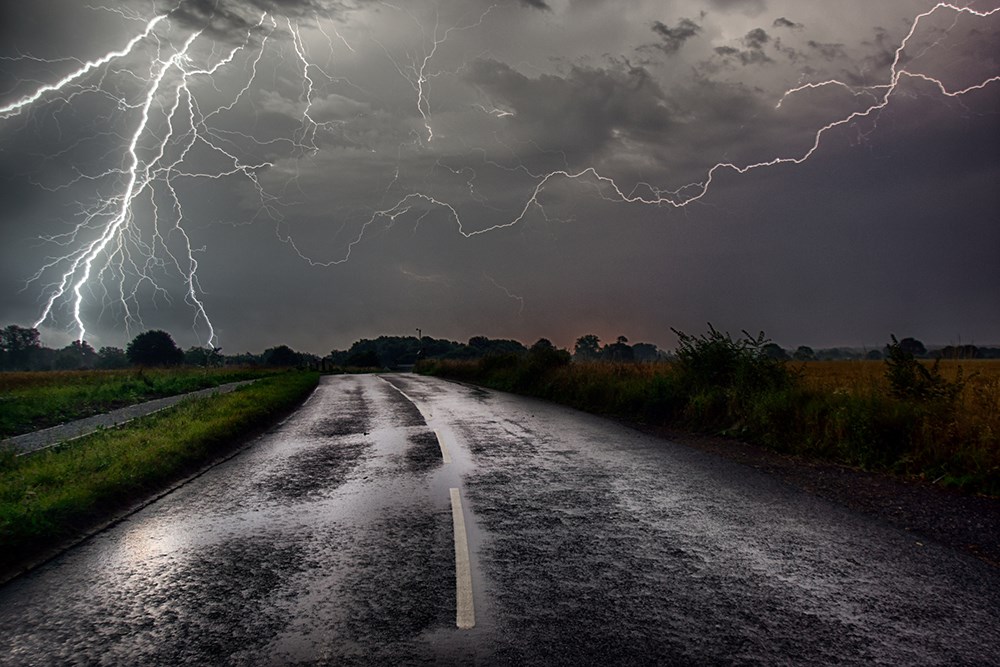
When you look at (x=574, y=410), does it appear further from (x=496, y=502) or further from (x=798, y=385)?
(x=496, y=502)

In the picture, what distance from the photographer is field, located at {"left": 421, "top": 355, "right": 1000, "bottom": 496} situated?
8.40 meters

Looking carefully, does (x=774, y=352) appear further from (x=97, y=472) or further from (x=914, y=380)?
(x=97, y=472)

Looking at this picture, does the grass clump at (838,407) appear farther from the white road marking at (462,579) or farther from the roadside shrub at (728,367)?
the white road marking at (462,579)

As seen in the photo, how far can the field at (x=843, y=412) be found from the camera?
8.40 m

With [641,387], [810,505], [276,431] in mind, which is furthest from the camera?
[641,387]

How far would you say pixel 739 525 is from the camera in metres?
6.13

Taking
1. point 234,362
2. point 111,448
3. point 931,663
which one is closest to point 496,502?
point 931,663

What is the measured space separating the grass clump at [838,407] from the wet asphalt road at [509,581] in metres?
2.44

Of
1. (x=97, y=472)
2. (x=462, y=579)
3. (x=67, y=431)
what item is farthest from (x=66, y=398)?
(x=462, y=579)

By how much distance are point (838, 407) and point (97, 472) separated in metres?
11.6

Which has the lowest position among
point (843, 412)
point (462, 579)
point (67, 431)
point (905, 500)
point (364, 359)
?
point (67, 431)

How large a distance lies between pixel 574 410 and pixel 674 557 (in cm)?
1371

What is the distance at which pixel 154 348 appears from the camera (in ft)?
274

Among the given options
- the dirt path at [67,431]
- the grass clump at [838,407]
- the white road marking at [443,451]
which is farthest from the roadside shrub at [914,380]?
the dirt path at [67,431]
